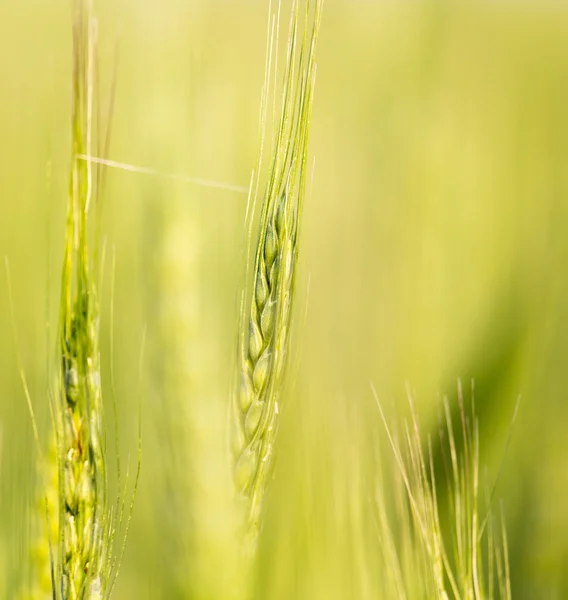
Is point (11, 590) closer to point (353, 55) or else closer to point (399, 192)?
point (399, 192)

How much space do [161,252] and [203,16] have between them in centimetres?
65

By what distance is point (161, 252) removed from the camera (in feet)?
2.42

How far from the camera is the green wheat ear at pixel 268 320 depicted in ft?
1.98

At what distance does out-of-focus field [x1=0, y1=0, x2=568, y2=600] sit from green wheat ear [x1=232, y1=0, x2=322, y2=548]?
4 centimetres

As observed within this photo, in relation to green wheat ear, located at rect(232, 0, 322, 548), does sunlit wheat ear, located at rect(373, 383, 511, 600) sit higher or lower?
lower

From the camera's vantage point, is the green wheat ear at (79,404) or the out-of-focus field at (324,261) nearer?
the green wheat ear at (79,404)

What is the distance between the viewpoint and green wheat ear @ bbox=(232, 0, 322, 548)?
60 cm

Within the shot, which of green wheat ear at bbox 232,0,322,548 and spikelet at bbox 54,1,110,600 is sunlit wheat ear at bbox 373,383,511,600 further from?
spikelet at bbox 54,1,110,600

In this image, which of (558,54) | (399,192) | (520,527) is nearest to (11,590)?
(520,527)

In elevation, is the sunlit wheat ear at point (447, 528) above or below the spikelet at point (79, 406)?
below

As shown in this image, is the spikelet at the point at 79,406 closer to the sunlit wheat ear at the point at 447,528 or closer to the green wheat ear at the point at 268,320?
the green wheat ear at the point at 268,320

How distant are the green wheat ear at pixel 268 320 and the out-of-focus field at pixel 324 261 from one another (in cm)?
4

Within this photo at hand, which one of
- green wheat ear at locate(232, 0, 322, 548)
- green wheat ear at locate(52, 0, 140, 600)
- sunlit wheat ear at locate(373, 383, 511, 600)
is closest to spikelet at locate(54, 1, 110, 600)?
green wheat ear at locate(52, 0, 140, 600)

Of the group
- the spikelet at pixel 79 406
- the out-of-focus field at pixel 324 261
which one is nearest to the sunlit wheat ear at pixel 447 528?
the out-of-focus field at pixel 324 261
